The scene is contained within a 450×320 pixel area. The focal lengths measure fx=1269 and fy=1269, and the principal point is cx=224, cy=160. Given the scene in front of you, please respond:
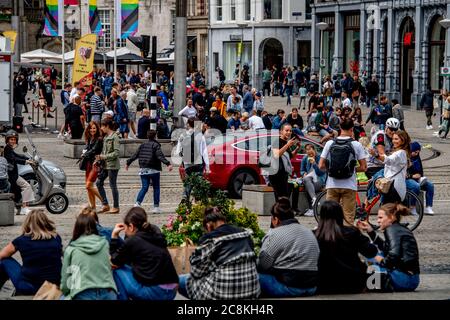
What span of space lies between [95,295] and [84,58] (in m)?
30.4

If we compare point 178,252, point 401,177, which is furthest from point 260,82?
point 178,252

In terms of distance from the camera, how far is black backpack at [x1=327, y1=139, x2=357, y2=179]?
17250mm

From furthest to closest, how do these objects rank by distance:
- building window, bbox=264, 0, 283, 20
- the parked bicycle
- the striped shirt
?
building window, bbox=264, 0, 283, 20 → the striped shirt → the parked bicycle

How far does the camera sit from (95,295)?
11.5 m

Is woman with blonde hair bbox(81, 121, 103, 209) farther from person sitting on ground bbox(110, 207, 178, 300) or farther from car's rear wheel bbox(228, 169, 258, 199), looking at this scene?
person sitting on ground bbox(110, 207, 178, 300)

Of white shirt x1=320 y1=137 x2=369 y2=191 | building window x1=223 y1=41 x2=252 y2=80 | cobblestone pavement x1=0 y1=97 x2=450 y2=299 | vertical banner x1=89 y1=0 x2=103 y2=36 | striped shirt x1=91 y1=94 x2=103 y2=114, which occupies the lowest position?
cobblestone pavement x1=0 y1=97 x2=450 y2=299

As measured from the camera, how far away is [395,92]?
58.3 metres

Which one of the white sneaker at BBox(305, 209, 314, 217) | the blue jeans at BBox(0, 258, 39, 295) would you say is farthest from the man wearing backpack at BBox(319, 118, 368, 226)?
the blue jeans at BBox(0, 258, 39, 295)

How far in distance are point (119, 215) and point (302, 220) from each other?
326 cm

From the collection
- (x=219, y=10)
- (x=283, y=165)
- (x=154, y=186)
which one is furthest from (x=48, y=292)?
(x=219, y=10)

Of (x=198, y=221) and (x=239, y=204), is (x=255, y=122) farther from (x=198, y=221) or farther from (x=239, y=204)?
(x=198, y=221)

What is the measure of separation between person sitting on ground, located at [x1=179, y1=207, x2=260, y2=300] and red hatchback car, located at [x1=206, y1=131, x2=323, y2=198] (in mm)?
12769

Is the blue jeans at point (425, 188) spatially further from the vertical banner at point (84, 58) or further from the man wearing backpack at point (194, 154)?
the vertical banner at point (84, 58)

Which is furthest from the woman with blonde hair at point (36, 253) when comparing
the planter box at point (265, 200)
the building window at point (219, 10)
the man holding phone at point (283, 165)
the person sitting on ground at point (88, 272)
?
the building window at point (219, 10)
